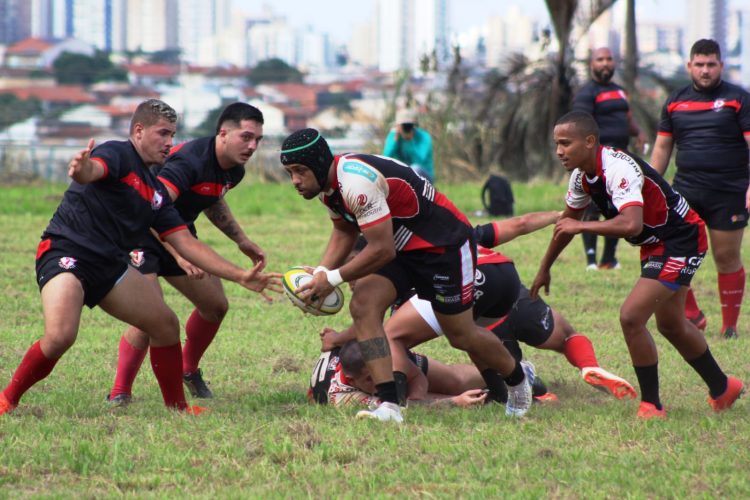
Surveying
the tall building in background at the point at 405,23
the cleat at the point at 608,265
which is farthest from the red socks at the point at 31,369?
the tall building in background at the point at 405,23

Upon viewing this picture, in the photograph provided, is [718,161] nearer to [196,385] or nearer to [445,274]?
[445,274]

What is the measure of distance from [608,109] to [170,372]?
24.8ft

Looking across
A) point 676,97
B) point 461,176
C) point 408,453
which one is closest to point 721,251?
point 676,97

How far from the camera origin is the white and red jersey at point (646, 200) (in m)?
6.23

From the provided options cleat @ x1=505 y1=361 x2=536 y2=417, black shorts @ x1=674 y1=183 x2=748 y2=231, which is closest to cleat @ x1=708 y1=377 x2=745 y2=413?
cleat @ x1=505 y1=361 x2=536 y2=417

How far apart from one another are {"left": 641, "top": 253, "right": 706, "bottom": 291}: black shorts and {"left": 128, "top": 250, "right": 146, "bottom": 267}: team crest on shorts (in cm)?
303

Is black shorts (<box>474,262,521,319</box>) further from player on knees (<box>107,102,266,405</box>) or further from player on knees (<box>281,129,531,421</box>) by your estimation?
player on knees (<box>107,102,266,405</box>)

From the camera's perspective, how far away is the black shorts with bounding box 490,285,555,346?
740 centimetres

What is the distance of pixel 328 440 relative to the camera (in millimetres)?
5648

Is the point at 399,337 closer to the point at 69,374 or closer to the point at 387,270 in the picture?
the point at 387,270

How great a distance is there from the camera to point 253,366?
319 inches

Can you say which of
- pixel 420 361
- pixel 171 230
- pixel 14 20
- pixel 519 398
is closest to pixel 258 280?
pixel 171 230

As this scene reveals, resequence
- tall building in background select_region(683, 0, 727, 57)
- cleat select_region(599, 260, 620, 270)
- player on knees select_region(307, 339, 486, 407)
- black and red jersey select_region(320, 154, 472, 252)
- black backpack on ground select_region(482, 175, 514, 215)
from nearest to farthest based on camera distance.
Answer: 1. black and red jersey select_region(320, 154, 472, 252)
2. player on knees select_region(307, 339, 486, 407)
3. cleat select_region(599, 260, 620, 270)
4. black backpack on ground select_region(482, 175, 514, 215)
5. tall building in background select_region(683, 0, 727, 57)

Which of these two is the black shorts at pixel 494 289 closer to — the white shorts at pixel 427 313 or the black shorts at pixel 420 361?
the white shorts at pixel 427 313
